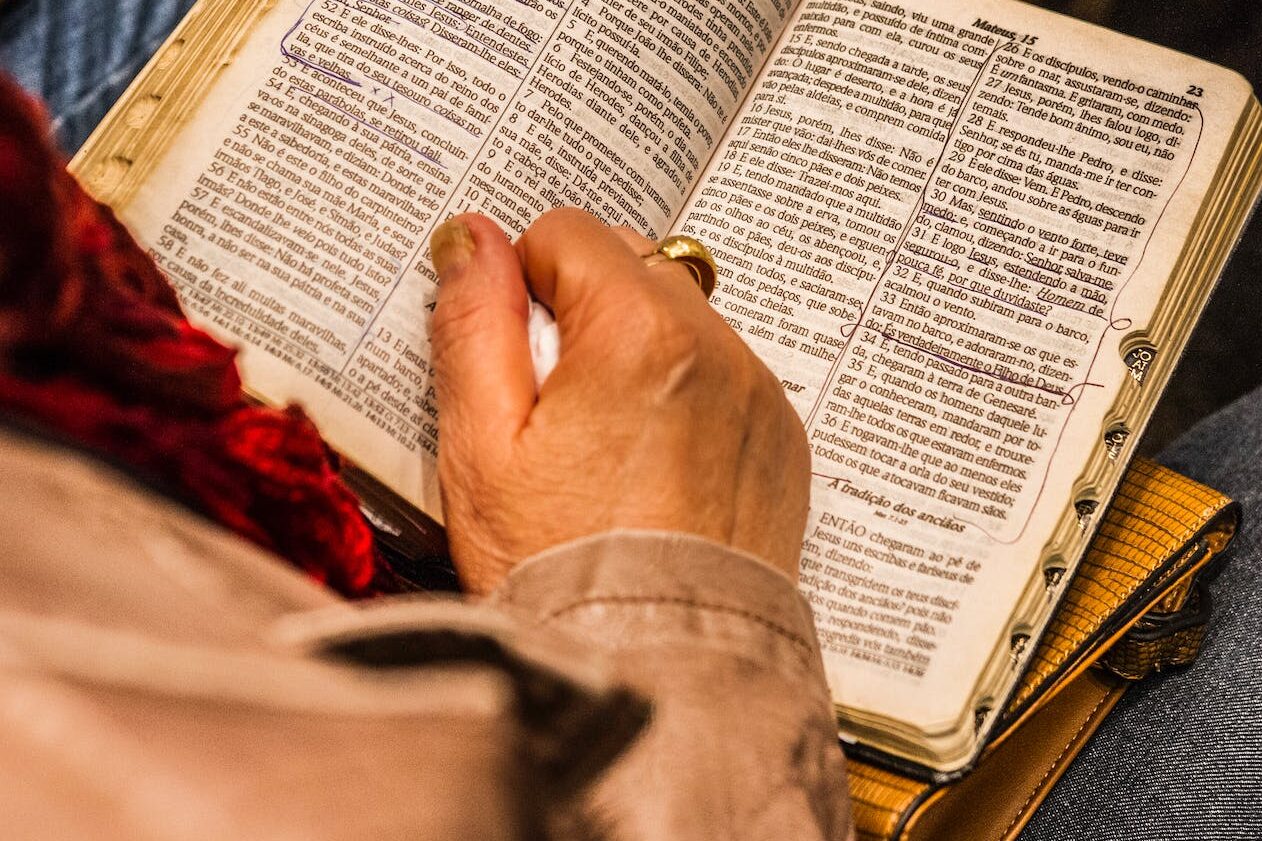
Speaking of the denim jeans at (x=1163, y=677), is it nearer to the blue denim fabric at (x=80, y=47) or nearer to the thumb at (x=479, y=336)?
the blue denim fabric at (x=80, y=47)

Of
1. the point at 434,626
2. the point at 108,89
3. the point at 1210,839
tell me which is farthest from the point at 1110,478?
the point at 108,89

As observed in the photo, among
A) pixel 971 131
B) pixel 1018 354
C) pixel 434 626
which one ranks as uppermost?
pixel 971 131

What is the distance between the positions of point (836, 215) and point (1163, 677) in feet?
1.33

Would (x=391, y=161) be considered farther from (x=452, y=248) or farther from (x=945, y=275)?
(x=945, y=275)

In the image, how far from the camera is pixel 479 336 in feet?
1.71

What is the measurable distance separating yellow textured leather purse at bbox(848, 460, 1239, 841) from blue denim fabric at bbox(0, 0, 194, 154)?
80 centimetres

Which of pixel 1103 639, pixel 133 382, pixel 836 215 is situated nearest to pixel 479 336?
pixel 133 382

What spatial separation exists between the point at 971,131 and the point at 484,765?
0.63 metres

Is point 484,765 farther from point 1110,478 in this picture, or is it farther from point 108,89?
point 108,89

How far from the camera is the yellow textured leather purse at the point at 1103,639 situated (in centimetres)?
61

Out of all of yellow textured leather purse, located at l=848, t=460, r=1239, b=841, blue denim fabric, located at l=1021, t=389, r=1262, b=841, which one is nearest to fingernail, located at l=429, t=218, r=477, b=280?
yellow textured leather purse, located at l=848, t=460, r=1239, b=841

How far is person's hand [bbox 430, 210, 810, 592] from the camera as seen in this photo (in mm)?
474

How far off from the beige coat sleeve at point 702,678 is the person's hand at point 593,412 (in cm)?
3

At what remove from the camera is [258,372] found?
0.58m
